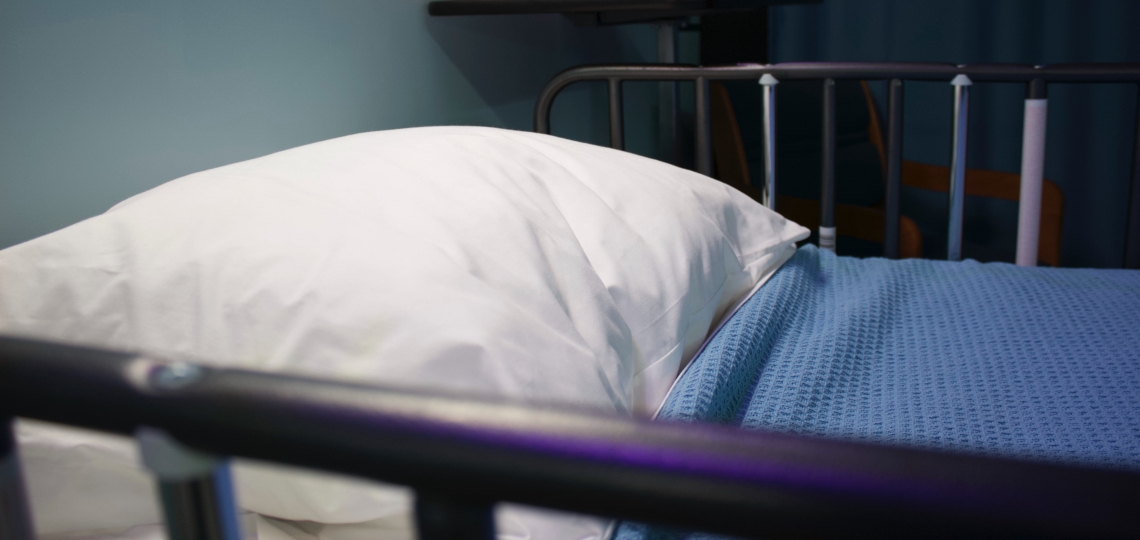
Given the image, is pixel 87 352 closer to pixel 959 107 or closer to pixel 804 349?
pixel 804 349

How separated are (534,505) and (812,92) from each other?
178cm

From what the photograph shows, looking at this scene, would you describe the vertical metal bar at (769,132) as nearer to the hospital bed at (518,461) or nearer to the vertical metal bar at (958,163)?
the vertical metal bar at (958,163)

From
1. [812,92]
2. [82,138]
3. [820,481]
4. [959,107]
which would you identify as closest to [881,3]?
[812,92]

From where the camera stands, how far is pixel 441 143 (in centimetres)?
66

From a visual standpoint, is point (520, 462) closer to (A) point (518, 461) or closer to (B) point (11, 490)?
(A) point (518, 461)

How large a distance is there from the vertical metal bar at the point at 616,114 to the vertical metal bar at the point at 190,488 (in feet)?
3.38

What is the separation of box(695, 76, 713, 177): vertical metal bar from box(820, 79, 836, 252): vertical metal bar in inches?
6.6

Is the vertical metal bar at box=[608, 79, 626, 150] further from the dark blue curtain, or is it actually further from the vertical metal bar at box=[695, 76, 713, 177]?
the dark blue curtain

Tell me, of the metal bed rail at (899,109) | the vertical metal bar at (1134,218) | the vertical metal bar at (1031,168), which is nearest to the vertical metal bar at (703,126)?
the metal bed rail at (899,109)

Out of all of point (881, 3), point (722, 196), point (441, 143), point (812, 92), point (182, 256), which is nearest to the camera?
point (182, 256)

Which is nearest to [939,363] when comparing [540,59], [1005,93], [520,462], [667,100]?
[520,462]

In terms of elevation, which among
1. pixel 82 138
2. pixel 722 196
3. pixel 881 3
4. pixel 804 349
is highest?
pixel 881 3

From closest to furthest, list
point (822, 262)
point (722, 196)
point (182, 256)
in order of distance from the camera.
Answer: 1. point (182, 256)
2. point (722, 196)
3. point (822, 262)

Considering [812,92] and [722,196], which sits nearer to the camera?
[722,196]
